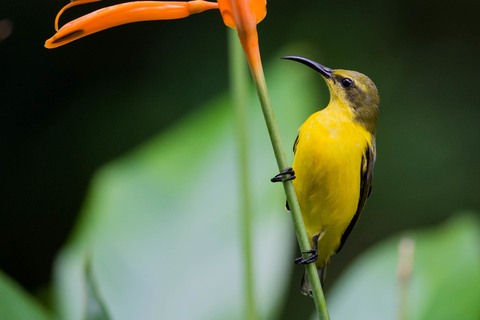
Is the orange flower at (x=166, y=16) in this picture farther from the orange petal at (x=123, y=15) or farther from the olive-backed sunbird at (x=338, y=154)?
the olive-backed sunbird at (x=338, y=154)

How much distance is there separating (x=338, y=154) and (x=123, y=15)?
0.33 meters

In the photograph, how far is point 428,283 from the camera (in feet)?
2.44

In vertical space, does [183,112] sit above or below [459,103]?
above

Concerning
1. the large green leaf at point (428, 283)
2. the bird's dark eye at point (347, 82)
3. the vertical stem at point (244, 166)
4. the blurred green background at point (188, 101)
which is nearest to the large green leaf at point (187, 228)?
the large green leaf at point (428, 283)

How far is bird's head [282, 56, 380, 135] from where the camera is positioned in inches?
21.7

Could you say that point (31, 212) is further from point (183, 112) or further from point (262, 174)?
point (262, 174)

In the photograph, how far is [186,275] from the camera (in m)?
0.73

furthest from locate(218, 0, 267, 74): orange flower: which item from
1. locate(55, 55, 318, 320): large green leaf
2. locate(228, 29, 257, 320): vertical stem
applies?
locate(55, 55, 318, 320): large green leaf

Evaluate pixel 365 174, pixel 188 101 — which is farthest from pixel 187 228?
pixel 188 101

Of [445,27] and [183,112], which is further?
[445,27]

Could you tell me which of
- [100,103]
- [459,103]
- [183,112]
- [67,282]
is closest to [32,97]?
[100,103]

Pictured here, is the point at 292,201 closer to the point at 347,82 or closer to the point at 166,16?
the point at 166,16

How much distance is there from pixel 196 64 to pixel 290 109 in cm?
71

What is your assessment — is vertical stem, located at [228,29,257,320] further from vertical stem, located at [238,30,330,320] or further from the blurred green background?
the blurred green background
